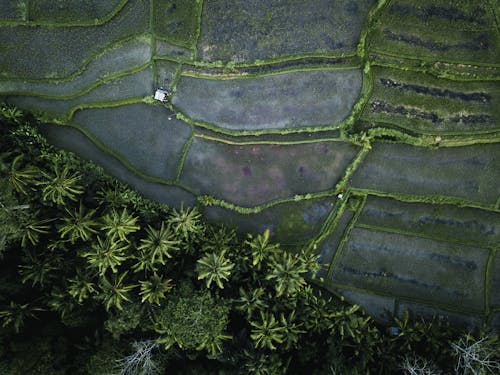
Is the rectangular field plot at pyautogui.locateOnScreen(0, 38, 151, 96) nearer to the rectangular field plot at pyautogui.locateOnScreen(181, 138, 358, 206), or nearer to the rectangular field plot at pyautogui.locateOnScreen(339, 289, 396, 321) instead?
the rectangular field plot at pyautogui.locateOnScreen(181, 138, 358, 206)

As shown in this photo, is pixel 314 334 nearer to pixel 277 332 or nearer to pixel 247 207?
pixel 277 332

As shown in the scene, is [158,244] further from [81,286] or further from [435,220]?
[435,220]

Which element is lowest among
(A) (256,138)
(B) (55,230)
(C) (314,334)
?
(C) (314,334)

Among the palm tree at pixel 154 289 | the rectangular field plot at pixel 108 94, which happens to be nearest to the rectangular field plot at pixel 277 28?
the rectangular field plot at pixel 108 94

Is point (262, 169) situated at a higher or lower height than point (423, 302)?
higher

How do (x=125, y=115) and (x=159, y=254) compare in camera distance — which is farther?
(x=125, y=115)

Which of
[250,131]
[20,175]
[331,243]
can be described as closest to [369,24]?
[250,131]

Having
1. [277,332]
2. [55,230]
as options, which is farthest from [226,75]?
[277,332]
